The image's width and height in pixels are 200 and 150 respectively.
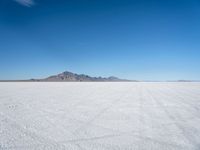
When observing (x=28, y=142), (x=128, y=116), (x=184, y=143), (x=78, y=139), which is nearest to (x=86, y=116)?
(x=128, y=116)

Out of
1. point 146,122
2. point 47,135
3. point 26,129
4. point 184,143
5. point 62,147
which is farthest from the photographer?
point 146,122

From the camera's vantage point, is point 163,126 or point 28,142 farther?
point 163,126

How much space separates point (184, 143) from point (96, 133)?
63.7 inches

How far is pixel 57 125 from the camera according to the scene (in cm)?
484

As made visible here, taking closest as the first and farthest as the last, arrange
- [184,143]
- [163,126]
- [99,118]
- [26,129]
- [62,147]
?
[62,147], [184,143], [26,129], [163,126], [99,118]

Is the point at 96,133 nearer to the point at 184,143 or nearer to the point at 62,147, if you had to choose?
the point at 62,147

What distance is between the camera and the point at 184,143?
3.66m

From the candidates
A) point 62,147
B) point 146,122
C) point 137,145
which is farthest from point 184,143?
point 62,147

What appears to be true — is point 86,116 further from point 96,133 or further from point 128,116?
point 96,133

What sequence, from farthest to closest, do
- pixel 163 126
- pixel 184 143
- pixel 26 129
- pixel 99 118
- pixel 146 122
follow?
pixel 99 118
pixel 146 122
pixel 163 126
pixel 26 129
pixel 184 143

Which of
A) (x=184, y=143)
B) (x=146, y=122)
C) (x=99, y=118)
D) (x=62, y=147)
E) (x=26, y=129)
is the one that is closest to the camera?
(x=62, y=147)

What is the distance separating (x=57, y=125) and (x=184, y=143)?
270 centimetres

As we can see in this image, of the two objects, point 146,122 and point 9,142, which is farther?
point 146,122

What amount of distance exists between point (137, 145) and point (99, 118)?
2213 mm
